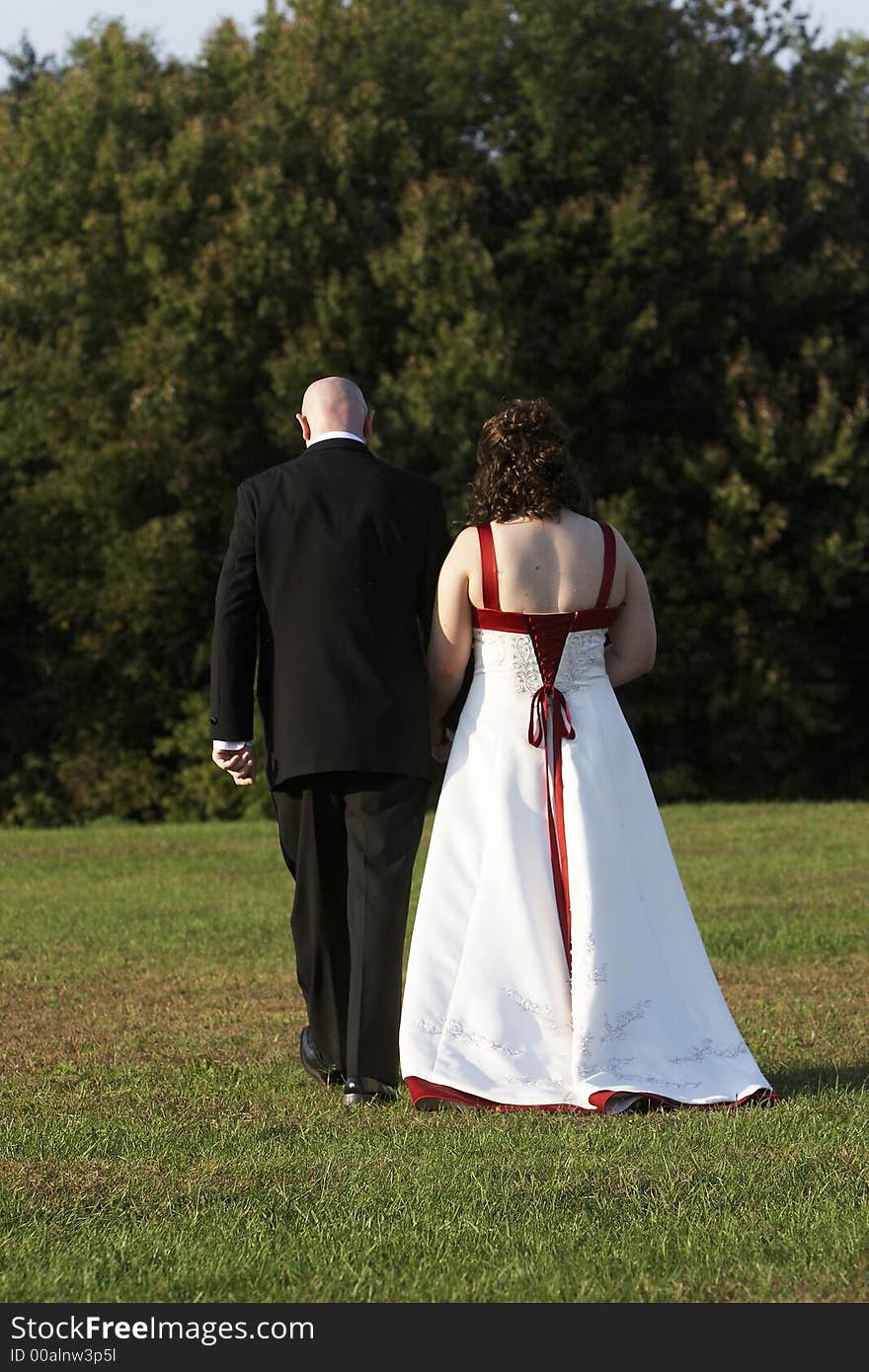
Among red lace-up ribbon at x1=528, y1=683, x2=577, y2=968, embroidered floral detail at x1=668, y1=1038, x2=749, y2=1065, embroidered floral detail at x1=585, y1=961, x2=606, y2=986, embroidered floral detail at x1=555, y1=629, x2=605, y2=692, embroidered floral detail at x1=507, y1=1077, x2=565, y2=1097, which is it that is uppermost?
embroidered floral detail at x1=555, y1=629, x2=605, y2=692

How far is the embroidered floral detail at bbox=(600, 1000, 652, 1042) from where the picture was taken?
607 centimetres

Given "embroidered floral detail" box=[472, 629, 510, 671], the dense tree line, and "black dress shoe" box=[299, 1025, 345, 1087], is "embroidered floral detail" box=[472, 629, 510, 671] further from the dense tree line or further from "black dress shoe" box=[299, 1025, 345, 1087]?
the dense tree line

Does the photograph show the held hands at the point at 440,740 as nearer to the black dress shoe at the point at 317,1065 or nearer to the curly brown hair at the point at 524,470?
the curly brown hair at the point at 524,470

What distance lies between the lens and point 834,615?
27.1m

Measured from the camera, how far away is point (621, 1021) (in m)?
6.10

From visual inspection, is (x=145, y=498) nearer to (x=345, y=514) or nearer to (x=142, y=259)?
(x=142, y=259)

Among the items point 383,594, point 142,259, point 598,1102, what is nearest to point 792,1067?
point 598,1102

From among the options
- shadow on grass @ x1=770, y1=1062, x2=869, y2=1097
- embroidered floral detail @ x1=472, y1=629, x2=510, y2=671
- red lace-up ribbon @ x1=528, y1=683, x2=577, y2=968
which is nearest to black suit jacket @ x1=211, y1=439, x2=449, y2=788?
embroidered floral detail @ x1=472, y1=629, x2=510, y2=671

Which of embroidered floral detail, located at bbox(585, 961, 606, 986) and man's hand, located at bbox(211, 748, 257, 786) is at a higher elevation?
man's hand, located at bbox(211, 748, 257, 786)

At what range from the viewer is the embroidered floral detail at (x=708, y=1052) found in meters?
6.10

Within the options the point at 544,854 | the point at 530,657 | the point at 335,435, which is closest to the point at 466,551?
the point at 530,657

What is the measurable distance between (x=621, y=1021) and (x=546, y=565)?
59.5 inches

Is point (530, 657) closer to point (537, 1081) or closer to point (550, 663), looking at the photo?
point (550, 663)

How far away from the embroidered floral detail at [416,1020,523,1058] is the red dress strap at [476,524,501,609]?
4.57ft
